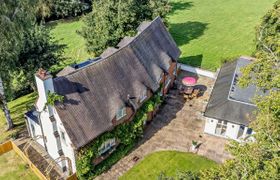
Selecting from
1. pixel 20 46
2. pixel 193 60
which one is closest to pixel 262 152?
pixel 20 46

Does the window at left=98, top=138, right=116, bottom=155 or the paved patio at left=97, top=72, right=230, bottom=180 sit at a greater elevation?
the window at left=98, top=138, right=116, bottom=155

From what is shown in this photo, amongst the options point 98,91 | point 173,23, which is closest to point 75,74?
point 98,91

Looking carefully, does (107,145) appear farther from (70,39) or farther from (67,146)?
(70,39)

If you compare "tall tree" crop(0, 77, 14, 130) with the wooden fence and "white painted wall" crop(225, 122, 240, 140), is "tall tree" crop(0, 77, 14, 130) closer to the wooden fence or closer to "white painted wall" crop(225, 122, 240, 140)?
the wooden fence

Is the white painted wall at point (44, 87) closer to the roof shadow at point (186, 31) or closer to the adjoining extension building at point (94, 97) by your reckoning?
the adjoining extension building at point (94, 97)

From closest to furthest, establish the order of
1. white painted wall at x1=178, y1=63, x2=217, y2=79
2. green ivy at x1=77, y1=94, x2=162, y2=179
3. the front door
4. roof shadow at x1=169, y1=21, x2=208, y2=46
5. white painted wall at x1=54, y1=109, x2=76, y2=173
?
white painted wall at x1=54, y1=109, x2=76, y2=173
green ivy at x1=77, y1=94, x2=162, y2=179
the front door
white painted wall at x1=178, y1=63, x2=217, y2=79
roof shadow at x1=169, y1=21, x2=208, y2=46

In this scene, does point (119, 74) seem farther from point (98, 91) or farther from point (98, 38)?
point (98, 38)

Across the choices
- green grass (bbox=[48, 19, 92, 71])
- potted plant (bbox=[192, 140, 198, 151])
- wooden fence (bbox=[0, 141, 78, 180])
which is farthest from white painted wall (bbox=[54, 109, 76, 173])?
green grass (bbox=[48, 19, 92, 71])

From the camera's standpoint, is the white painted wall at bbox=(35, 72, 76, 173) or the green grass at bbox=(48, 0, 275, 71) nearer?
the white painted wall at bbox=(35, 72, 76, 173)
